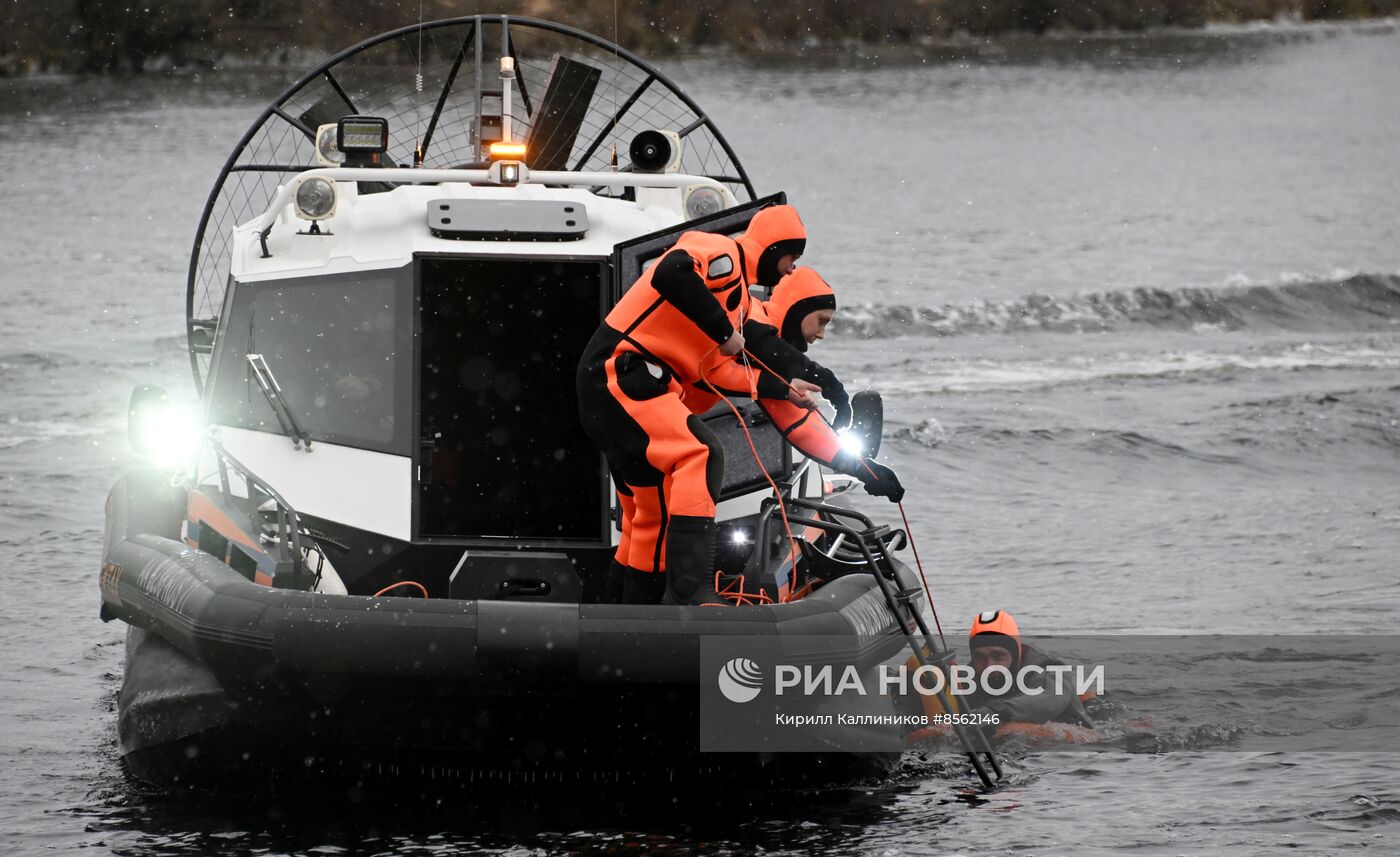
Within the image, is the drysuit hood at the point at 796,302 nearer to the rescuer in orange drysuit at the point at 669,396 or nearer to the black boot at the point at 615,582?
the rescuer in orange drysuit at the point at 669,396

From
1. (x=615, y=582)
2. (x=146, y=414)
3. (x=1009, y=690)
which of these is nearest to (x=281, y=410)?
(x=146, y=414)

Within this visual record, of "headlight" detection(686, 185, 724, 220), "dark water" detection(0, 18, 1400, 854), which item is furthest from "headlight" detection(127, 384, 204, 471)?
"headlight" detection(686, 185, 724, 220)

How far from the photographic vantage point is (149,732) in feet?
20.2

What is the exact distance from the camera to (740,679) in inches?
225

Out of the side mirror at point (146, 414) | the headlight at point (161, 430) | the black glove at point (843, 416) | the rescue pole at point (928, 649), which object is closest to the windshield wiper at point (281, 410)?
the headlight at point (161, 430)

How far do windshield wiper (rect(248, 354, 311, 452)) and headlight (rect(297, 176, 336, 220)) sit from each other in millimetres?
539

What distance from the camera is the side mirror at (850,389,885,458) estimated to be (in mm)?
6797

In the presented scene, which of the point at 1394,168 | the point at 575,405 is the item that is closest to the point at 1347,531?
the point at 575,405

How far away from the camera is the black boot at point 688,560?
6.10 m

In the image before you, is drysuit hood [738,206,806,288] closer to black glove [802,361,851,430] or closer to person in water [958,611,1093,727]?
black glove [802,361,851,430]

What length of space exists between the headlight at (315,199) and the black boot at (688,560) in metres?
1.79

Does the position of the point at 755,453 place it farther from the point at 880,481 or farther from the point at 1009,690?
the point at 1009,690

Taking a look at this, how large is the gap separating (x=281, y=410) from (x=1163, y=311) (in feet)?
56.5

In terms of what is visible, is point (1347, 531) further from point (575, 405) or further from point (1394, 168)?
point (1394, 168)
